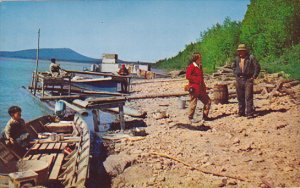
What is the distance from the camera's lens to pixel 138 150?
6.91 meters

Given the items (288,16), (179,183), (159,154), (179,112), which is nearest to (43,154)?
(159,154)

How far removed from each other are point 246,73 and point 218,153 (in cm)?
250

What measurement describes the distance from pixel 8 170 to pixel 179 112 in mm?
6500

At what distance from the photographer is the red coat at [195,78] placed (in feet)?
26.9

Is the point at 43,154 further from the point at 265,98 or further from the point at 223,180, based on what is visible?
the point at 265,98

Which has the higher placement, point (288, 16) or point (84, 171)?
point (288, 16)

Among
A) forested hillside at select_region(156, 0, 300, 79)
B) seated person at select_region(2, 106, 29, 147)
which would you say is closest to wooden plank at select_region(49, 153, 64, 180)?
seated person at select_region(2, 106, 29, 147)

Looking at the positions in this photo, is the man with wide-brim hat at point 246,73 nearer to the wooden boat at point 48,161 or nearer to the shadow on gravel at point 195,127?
the shadow on gravel at point 195,127

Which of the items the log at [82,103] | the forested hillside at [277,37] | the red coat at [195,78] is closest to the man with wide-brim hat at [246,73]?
the red coat at [195,78]

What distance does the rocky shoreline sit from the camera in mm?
5312

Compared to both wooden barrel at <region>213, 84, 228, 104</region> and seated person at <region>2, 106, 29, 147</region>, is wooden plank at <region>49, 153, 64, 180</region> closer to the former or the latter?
seated person at <region>2, 106, 29, 147</region>

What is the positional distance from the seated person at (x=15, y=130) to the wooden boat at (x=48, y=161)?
16 cm

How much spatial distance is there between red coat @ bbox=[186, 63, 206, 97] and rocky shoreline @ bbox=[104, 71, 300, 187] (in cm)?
83

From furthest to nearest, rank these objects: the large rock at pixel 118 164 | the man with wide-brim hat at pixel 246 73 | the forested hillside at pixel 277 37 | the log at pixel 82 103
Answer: the forested hillside at pixel 277 37
the log at pixel 82 103
the man with wide-brim hat at pixel 246 73
the large rock at pixel 118 164
